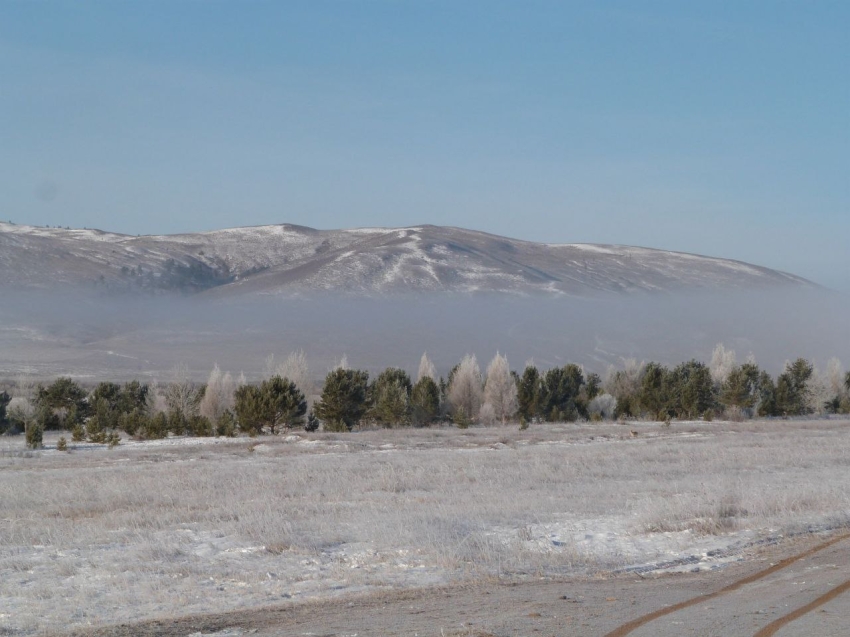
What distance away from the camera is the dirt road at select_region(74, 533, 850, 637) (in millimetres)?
7820

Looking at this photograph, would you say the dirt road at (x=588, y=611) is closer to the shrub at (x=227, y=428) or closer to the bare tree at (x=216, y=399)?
the shrub at (x=227, y=428)

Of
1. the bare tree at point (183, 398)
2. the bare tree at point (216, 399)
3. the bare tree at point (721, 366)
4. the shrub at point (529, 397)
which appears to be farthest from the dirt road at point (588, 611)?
the bare tree at point (721, 366)

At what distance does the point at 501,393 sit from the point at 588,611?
5280 centimetres

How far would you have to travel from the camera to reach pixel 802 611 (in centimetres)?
827

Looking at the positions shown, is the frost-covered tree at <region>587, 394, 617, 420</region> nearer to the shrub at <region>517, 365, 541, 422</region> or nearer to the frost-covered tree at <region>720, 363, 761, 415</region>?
the shrub at <region>517, 365, 541, 422</region>

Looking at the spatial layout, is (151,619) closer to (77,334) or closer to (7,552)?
(7,552)

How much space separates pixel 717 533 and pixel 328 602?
257 inches

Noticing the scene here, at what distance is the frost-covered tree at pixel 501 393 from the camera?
200ft

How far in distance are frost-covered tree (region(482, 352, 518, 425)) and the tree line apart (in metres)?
0.07

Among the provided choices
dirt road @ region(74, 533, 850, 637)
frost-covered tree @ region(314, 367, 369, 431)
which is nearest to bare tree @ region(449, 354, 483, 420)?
frost-covered tree @ region(314, 367, 369, 431)

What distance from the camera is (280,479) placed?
22000 millimetres

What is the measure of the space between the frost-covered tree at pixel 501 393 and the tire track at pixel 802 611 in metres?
51.2

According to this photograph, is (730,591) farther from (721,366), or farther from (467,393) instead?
(721,366)

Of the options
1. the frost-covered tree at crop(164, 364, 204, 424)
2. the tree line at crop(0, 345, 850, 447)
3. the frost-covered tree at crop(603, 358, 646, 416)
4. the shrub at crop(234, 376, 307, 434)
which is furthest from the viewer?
the frost-covered tree at crop(603, 358, 646, 416)
